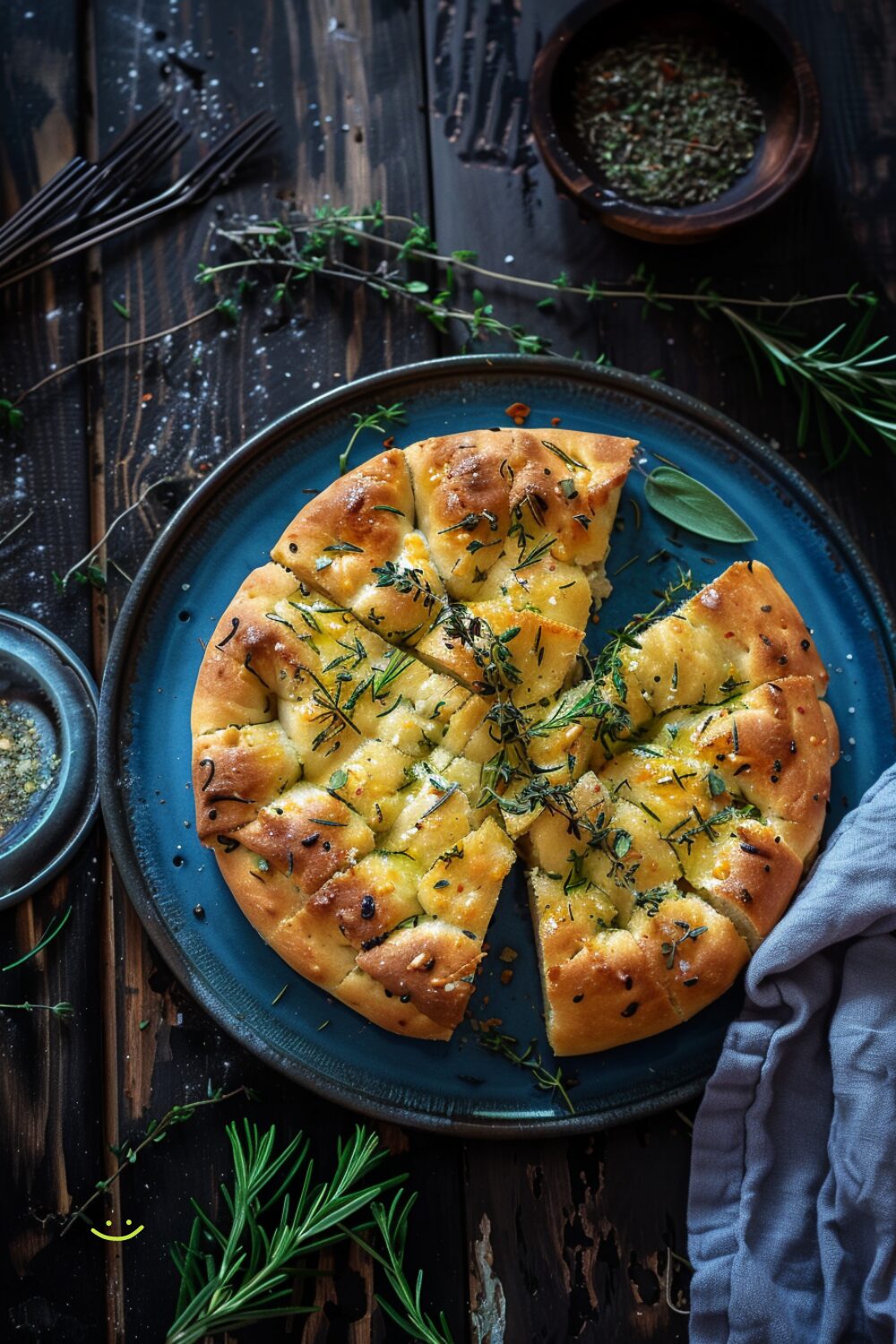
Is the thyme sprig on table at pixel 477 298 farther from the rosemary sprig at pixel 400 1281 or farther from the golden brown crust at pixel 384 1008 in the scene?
the rosemary sprig at pixel 400 1281

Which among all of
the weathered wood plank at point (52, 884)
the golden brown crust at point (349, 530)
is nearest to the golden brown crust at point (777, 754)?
the golden brown crust at point (349, 530)

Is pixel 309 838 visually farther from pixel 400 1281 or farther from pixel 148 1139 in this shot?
pixel 400 1281

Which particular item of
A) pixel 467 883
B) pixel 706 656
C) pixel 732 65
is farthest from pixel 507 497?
pixel 732 65

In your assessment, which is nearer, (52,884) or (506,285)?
(52,884)

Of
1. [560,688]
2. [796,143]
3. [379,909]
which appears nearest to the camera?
[379,909]

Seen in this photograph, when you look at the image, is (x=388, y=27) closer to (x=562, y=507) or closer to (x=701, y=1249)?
(x=562, y=507)

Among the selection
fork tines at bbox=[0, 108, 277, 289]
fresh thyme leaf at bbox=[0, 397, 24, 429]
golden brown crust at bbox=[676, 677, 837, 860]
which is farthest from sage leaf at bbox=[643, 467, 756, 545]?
fresh thyme leaf at bbox=[0, 397, 24, 429]

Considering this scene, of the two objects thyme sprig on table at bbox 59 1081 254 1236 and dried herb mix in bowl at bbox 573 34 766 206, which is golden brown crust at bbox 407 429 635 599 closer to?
dried herb mix in bowl at bbox 573 34 766 206

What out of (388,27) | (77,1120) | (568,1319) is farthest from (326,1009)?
(388,27)
